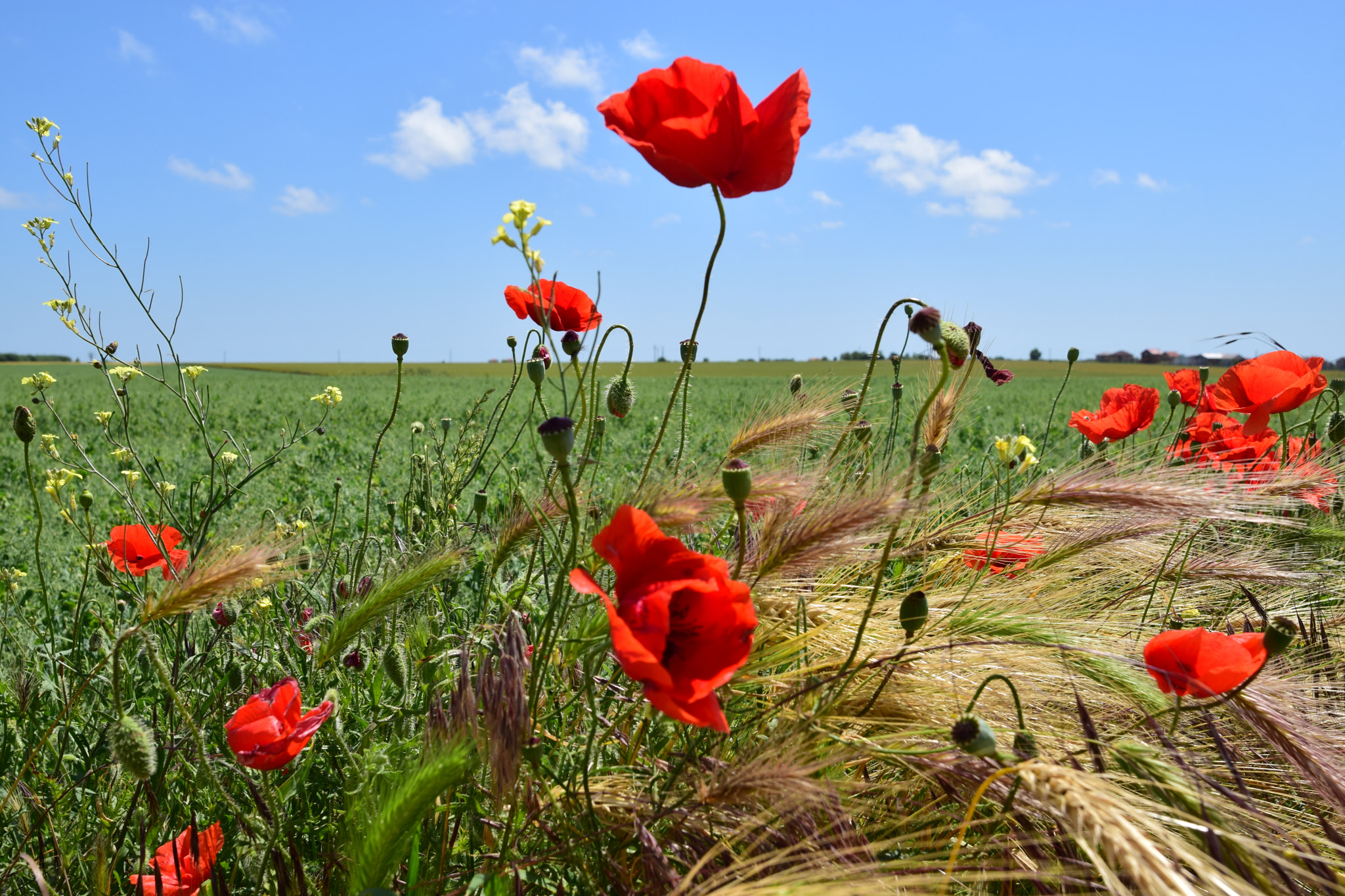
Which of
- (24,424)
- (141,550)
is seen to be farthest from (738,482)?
(141,550)

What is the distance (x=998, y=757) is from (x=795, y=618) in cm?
35

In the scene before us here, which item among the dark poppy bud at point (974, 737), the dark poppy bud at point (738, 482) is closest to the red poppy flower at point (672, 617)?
the dark poppy bud at point (738, 482)

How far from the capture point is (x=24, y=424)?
136 centimetres

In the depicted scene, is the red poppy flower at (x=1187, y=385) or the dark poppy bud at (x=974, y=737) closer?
the dark poppy bud at (x=974, y=737)

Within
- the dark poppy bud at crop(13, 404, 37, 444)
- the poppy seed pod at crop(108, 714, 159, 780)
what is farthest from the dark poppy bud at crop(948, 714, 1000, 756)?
the dark poppy bud at crop(13, 404, 37, 444)

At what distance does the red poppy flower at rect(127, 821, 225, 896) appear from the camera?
0.99m

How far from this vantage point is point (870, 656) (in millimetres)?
999

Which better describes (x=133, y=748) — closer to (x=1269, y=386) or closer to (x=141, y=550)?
(x=141, y=550)

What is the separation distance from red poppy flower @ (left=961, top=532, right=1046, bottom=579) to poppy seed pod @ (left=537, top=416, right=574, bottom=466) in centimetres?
62

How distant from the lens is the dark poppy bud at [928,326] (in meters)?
0.92

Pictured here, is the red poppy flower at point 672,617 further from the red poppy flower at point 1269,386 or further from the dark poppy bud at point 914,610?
the red poppy flower at point 1269,386

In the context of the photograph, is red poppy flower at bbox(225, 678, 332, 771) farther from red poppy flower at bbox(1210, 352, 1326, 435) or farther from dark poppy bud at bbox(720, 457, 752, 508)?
red poppy flower at bbox(1210, 352, 1326, 435)

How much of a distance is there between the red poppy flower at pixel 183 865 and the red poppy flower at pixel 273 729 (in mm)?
154

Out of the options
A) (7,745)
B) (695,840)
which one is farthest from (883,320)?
(7,745)
